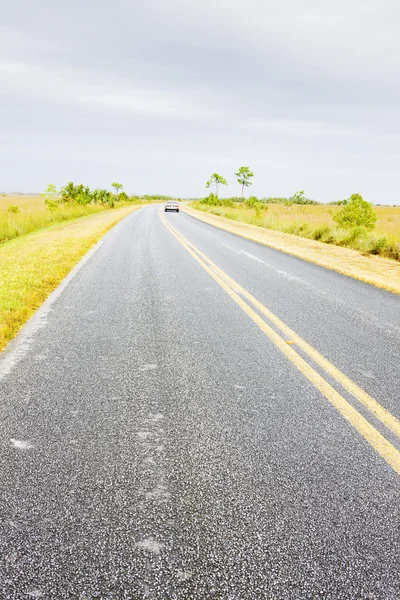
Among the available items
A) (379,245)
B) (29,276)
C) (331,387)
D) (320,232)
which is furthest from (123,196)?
(331,387)

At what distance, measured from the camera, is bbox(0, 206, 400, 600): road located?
5.65 feet

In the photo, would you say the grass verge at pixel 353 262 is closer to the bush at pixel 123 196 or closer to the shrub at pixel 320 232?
the shrub at pixel 320 232

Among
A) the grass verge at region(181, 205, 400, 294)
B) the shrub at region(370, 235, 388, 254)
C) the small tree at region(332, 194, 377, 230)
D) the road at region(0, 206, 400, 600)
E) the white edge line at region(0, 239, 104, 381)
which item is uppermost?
the small tree at region(332, 194, 377, 230)

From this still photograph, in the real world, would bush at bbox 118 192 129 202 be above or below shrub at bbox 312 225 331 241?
above

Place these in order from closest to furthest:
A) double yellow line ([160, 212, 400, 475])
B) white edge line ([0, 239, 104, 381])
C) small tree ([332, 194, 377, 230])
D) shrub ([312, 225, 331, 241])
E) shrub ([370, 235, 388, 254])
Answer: double yellow line ([160, 212, 400, 475]) < white edge line ([0, 239, 104, 381]) < shrub ([370, 235, 388, 254]) < shrub ([312, 225, 331, 241]) < small tree ([332, 194, 377, 230])

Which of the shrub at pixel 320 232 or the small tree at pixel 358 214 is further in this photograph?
the small tree at pixel 358 214

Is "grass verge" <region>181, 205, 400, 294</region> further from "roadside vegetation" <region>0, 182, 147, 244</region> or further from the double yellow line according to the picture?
"roadside vegetation" <region>0, 182, 147, 244</region>

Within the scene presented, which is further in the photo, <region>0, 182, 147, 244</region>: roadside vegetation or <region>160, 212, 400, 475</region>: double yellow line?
<region>0, 182, 147, 244</region>: roadside vegetation

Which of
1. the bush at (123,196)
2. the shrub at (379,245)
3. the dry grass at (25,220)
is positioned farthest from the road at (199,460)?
the bush at (123,196)

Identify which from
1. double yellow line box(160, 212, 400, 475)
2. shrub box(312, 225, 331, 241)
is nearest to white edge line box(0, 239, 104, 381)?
double yellow line box(160, 212, 400, 475)

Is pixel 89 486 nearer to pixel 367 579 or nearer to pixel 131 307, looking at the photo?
pixel 367 579

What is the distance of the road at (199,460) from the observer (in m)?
1.72

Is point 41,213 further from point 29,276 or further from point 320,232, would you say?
point 29,276

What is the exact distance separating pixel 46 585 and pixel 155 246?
1272 centimetres
